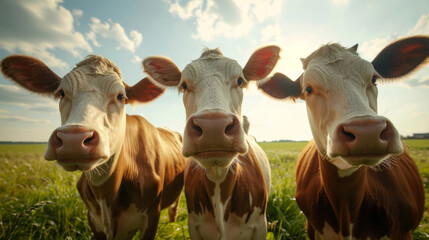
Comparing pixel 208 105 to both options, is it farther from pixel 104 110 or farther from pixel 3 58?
pixel 3 58

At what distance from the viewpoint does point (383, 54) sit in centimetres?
246

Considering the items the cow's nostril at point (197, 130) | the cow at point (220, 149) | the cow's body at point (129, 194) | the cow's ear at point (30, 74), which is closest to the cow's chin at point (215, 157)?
the cow at point (220, 149)

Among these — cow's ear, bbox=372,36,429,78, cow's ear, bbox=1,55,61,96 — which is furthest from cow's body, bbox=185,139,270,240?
cow's ear, bbox=1,55,61,96

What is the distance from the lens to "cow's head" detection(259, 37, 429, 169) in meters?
1.49

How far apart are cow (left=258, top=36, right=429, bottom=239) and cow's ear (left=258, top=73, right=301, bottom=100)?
0.38 meters

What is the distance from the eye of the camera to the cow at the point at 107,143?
2.17m

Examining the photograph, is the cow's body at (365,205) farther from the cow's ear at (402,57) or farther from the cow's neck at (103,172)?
the cow's neck at (103,172)

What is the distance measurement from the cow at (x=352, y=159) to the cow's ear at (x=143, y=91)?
2380 millimetres

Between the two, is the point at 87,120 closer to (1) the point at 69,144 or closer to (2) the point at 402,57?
(1) the point at 69,144

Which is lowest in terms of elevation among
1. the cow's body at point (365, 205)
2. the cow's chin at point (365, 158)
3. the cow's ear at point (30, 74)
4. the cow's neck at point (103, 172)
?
the cow's body at point (365, 205)

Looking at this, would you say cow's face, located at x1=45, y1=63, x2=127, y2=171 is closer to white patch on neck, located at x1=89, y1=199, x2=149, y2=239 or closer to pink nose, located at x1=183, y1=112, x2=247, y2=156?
white patch on neck, located at x1=89, y1=199, x2=149, y2=239

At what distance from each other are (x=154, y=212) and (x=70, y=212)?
216 cm

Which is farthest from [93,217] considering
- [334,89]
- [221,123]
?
[334,89]

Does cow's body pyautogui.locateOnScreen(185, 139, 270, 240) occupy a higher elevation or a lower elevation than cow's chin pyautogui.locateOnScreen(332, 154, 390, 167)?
lower
